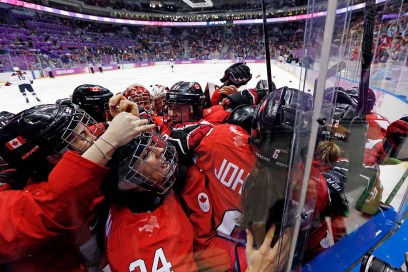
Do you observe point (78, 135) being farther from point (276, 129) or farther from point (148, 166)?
point (276, 129)

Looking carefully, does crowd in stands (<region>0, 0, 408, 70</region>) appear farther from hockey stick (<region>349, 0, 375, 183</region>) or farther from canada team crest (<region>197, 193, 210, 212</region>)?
canada team crest (<region>197, 193, 210, 212</region>)

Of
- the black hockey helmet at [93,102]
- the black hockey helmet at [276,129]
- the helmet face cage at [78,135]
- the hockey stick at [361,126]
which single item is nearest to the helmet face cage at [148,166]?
the helmet face cage at [78,135]

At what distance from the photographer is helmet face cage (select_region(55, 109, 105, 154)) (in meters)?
0.83

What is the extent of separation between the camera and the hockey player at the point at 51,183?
66cm

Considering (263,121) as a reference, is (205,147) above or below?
below

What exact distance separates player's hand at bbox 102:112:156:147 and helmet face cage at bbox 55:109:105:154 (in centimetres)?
18

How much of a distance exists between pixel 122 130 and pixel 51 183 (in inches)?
9.4

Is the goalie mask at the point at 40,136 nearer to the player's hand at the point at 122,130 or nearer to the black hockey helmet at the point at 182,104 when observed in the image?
the player's hand at the point at 122,130

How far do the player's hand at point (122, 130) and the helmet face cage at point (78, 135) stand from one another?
0.58 feet

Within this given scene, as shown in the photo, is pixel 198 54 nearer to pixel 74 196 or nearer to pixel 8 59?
pixel 8 59

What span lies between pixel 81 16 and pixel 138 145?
22.4 metres

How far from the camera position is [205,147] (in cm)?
111

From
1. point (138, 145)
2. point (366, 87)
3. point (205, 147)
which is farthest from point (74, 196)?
point (366, 87)

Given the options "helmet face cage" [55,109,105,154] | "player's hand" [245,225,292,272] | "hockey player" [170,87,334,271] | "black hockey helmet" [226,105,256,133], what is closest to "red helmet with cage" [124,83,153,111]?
"black hockey helmet" [226,105,256,133]
